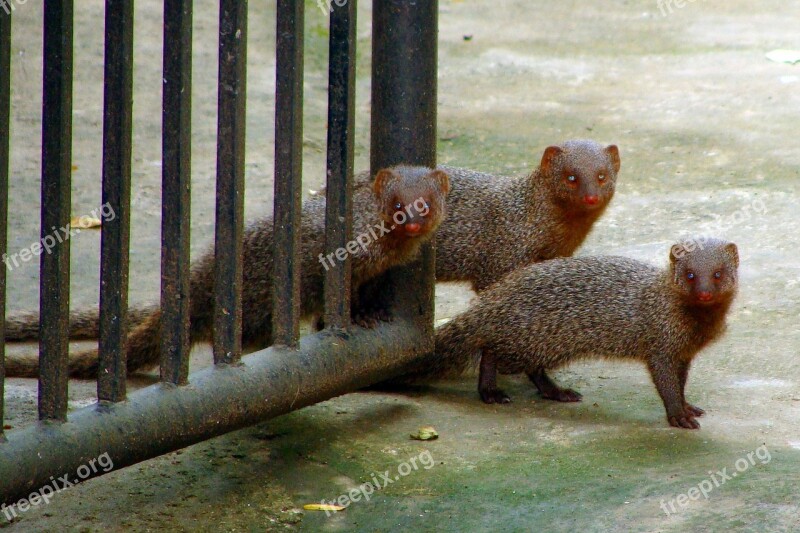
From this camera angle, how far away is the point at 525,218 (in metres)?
4.68

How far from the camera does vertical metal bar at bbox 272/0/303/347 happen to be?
9.64 ft

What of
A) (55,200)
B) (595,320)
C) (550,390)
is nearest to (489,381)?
(550,390)

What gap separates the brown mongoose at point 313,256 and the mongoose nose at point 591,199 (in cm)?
81

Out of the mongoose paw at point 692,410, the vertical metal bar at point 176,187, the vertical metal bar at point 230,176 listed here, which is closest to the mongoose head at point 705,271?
the mongoose paw at point 692,410

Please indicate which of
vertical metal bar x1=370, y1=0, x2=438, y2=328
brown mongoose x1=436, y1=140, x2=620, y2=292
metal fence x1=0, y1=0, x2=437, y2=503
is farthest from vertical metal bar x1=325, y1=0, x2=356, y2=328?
brown mongoose x1=436, y1=140, x2=620, y2=292

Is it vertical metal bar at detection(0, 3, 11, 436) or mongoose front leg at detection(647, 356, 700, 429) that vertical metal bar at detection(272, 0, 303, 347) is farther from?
mongoose front leg at detection(647, 356, 700, 429)

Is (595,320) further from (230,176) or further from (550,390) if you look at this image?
(230,176)

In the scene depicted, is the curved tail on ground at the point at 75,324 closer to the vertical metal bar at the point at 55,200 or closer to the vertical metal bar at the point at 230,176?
the vertical metal bar at the point at 230,176

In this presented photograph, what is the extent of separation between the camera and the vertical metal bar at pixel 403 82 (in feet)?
11.2

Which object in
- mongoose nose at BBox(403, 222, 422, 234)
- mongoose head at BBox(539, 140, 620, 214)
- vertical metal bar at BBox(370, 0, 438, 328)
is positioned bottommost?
mongoose nose at BBox(403, 222, 422, 234)

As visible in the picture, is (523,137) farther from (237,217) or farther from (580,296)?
(237,217)

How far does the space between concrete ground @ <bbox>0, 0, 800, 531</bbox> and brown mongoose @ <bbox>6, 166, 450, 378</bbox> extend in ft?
0.42

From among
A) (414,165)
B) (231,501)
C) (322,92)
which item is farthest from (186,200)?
(322,92)

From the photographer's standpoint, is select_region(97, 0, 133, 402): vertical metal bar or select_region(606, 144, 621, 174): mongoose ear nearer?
select_region(97, 0, 133, 402): vertical metal bar
